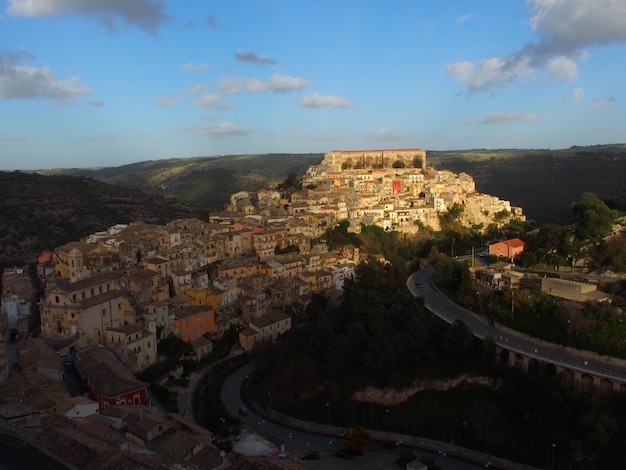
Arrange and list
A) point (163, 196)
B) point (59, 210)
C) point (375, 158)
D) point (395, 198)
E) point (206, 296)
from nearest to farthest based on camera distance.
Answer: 1. point (206, 296)
2. point (395, 198)
3. point (59, 210)
4. point (375, 158)
5. point (163, 196)

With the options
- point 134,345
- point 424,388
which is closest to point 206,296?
point 134,345

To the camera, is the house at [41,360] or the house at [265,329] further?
the house at [265,329]

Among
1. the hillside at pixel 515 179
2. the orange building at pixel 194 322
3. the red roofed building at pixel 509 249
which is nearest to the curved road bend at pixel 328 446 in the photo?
the orange building at pixel 194 322

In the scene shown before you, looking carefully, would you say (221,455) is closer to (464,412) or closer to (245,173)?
(464,412)

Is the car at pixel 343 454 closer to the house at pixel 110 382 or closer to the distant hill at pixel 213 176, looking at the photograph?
the house at pixel 110 382

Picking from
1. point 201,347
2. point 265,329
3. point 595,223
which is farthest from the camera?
point 265,329

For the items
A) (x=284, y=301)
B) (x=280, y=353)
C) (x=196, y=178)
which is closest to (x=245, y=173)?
(x=196, y=178)

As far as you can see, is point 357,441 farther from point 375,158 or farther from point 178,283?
point 375,158
